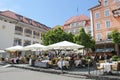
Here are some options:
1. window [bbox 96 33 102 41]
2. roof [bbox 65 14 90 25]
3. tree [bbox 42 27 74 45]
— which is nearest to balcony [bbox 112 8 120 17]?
window [bbox 96 33 102 41]

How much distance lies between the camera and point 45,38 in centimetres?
4197

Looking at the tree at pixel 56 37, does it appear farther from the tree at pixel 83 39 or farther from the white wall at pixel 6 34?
the white wall at pixel 6 34

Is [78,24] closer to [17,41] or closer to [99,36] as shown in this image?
[99,36]

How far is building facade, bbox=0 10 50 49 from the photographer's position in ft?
149

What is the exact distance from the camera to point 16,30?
1964 inches

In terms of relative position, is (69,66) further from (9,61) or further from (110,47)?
(110,47)

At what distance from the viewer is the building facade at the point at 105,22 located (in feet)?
125

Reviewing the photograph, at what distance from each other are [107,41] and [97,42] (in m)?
2.47

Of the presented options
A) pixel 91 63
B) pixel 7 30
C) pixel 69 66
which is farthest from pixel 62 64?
pixel 7 30

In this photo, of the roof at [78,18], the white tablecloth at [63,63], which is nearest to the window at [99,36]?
the roof at [78,18]

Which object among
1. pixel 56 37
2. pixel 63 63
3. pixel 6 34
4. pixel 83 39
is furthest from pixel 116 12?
pixel 6 34

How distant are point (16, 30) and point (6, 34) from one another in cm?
427

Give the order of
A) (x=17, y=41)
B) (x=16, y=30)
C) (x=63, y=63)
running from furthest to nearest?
1. (x=17, y=41)
2. (x=16, y=30)
3. (x=63, y=63)

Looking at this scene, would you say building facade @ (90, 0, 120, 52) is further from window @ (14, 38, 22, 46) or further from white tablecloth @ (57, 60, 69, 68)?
white tablecloth @ (57, 60, 69, 68)
